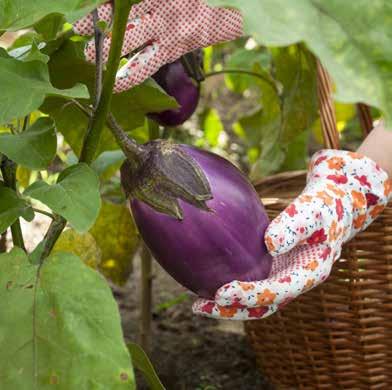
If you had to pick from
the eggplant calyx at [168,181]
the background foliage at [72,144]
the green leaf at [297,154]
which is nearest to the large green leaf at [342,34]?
the background foliage at [72,144]

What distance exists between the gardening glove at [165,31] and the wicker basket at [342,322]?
0.80 ft

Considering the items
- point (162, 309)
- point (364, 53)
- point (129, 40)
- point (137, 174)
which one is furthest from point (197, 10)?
point (162, 309)

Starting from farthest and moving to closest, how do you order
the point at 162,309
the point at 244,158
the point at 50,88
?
the point at 244,158 → the point at 162,309 → the point at 50,88

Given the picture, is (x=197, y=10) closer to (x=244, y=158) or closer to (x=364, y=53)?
(x=364, y=53)

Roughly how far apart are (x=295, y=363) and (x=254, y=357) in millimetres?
277

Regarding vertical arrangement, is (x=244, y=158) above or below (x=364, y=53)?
below

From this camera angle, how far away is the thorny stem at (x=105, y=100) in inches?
32.7

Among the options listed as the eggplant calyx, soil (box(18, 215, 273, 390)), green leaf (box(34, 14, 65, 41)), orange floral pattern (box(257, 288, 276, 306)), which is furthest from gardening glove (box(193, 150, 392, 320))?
soil (box(18, 215, 273, 390))

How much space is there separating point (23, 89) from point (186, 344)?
0.89 m

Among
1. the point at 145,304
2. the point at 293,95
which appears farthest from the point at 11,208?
the point at 293,95

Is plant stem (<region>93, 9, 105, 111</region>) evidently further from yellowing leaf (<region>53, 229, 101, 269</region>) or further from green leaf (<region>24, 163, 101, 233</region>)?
yellowing leaf (<region>53, 229, 101, 269</region>)

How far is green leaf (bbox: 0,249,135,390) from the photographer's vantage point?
2.59ft

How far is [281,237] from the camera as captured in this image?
100cm

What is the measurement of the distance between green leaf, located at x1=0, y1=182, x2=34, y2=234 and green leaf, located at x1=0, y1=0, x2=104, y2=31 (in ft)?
0.54
